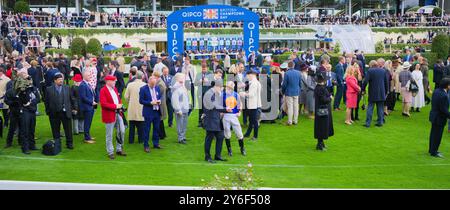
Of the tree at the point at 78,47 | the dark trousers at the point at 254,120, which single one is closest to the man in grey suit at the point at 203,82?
the dark trousers at the point at 254,120

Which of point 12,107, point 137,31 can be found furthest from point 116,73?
point 137,31

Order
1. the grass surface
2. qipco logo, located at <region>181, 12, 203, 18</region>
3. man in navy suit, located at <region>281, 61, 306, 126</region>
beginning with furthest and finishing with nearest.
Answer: qipco logo, located at <region>181, 12, 203, 18</region> < man in navy suit, located at <region>281, 61, 306, 126</region> < the grass surface

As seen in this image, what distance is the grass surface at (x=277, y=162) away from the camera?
913 centimetres

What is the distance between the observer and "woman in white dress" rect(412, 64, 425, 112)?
15664 mm

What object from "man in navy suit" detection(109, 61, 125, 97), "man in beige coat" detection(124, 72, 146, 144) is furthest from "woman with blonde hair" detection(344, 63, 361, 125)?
"man in navy suit" detection(109, 61, 125, 97)

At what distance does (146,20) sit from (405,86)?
28.3 meters

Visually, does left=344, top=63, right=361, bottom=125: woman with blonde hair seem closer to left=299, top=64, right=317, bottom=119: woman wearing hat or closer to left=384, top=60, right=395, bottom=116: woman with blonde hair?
left=299, top=64, right=317, bottom=119: woman wearing hat

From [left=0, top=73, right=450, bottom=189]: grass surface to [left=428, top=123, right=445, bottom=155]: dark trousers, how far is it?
262mm

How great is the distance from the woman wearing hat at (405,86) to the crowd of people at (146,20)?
25538 millimetres

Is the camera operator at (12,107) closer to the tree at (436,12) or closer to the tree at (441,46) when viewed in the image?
the tree at (441,46)

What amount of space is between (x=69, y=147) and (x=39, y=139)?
4.70ft

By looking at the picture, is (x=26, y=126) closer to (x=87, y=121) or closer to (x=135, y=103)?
(x=87, y=121)

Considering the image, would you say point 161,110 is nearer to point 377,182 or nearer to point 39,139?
point 39,139

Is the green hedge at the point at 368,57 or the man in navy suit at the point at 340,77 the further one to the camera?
the green hedge at the point at 368,57
